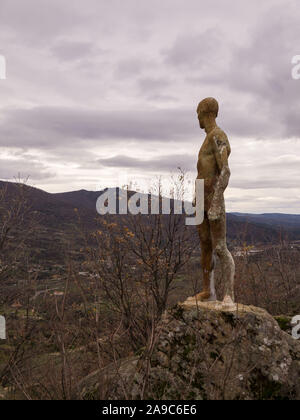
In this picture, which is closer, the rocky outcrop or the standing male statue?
the rocky outcrop

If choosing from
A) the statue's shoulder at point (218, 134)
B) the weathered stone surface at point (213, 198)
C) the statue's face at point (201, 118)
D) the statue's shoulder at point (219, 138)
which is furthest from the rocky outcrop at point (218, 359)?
the statue's face at point (201, 118)

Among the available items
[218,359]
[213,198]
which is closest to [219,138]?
[213,198]

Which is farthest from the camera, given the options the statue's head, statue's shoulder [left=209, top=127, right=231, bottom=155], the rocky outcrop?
the statue's head

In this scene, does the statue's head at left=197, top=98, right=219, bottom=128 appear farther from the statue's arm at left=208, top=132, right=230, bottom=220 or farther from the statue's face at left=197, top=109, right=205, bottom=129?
the statue's arm at left=208, top=132, right=230, bottom=220

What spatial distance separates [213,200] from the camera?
5277 millimetres

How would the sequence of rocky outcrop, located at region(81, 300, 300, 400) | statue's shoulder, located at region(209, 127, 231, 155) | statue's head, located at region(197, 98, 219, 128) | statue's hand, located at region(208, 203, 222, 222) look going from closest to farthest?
rocky outcrop, located at region(81, 300, 300, 400) < statue's hand, located at region(208, 203, 222, 222) < statue's shoulder, located at region(209, 127, 231, 155) < statue's head, located at region(197, 98, 219, 128)

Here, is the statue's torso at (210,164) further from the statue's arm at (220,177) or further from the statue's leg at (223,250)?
the statue's leg at (223,250)

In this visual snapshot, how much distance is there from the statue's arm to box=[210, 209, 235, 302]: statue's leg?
5.3 inches

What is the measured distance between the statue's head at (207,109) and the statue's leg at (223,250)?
1.67 m

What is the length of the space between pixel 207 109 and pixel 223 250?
231 cm

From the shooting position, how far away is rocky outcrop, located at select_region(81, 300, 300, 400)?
13.6 ft

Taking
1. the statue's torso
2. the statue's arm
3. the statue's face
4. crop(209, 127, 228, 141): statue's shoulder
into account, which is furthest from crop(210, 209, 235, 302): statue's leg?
the statue's face
